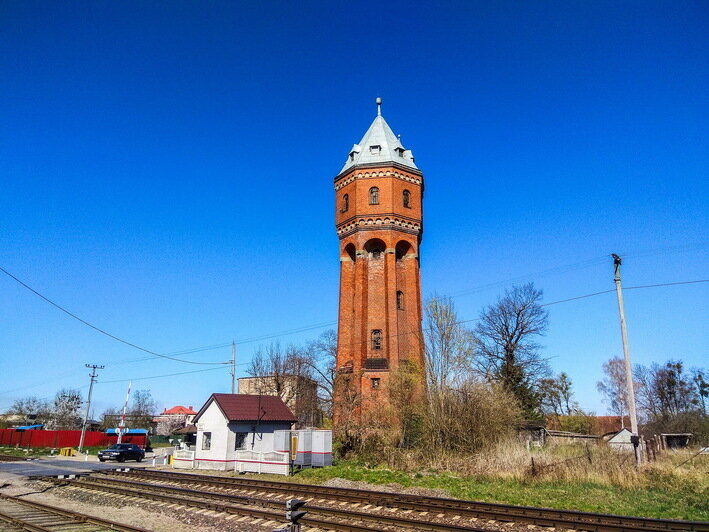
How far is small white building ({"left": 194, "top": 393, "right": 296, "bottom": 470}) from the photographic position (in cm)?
2691

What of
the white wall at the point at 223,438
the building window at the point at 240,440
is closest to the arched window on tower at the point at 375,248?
the white wall at the point at 223,438

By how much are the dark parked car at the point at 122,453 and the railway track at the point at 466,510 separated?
2194 centimetres

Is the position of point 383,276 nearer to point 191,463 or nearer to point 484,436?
point 484,436

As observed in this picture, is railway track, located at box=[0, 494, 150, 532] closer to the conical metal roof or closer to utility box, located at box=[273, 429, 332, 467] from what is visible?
utility box, located at box=[273, 429, 332, 467]

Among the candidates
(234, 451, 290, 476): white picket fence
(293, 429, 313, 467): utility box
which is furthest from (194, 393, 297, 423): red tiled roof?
(293, 429, 313, 467): utility box

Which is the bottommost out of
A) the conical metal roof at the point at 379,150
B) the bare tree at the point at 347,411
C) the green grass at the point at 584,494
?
the green grass at the point at 584,494

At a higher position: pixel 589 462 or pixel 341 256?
pixel 341 256

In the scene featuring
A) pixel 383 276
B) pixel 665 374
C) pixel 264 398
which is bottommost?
pixel 264 398

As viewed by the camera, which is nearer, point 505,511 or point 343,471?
point 505,511

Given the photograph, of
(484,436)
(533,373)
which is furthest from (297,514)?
(533,373)

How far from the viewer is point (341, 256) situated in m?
38.2

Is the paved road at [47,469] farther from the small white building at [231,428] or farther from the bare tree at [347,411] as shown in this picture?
the bare tree at [347,411]

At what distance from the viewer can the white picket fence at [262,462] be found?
76.9 feet

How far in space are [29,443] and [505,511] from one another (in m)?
57.5
